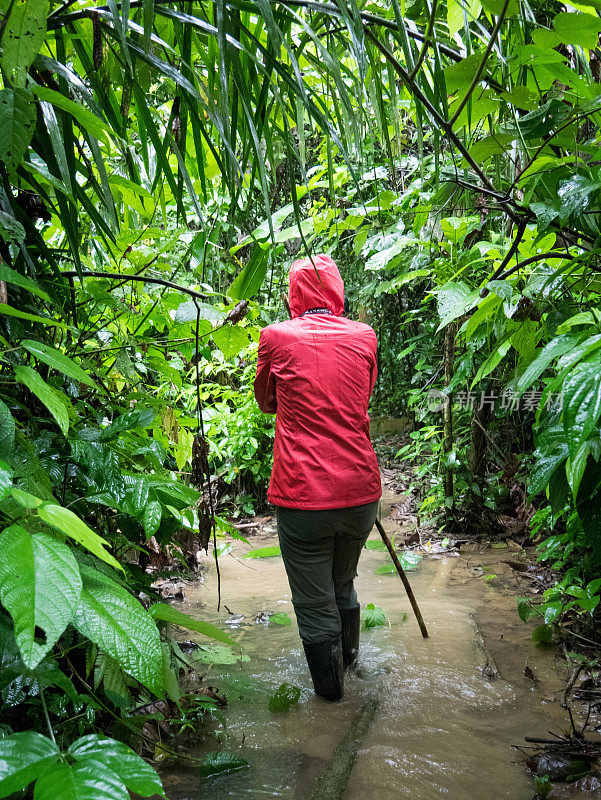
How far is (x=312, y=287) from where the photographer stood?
106 inches

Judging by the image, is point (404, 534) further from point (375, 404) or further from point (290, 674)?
point (375, 404)

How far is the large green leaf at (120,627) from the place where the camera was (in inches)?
30.2

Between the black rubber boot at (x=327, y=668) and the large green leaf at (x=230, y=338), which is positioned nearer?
the large green leaf at (x=230, y=338)

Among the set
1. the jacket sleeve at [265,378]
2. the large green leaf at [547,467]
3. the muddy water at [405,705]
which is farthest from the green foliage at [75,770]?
the jacket sleeve at [265,378]

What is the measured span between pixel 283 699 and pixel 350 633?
504 millimetres

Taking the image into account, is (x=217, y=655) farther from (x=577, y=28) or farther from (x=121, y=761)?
(x=577, y=28)

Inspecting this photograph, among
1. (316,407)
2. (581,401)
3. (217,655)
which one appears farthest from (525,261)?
(217,655)

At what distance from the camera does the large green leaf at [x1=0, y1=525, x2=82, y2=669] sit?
25.0 inches

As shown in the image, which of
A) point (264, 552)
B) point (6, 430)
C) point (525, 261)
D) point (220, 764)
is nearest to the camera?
point (6, 430)

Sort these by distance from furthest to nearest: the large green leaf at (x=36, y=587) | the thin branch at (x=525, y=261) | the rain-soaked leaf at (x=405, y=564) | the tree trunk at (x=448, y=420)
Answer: the tree trunk at (x=448, y=420)
the rain-soaked leaf at (x=405, y=564)
the thin branch at (x=525, y=261)
the large green leaf at (x=36, y=587)

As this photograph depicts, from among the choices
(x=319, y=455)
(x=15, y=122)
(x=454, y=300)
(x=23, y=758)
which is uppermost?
(x=15, y=122)

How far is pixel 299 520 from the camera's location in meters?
2.56

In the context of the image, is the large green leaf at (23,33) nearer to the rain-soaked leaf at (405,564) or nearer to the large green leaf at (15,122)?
the large green leaf at (15,122)

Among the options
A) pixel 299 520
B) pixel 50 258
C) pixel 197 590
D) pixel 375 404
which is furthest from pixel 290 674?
pixel 375 404
